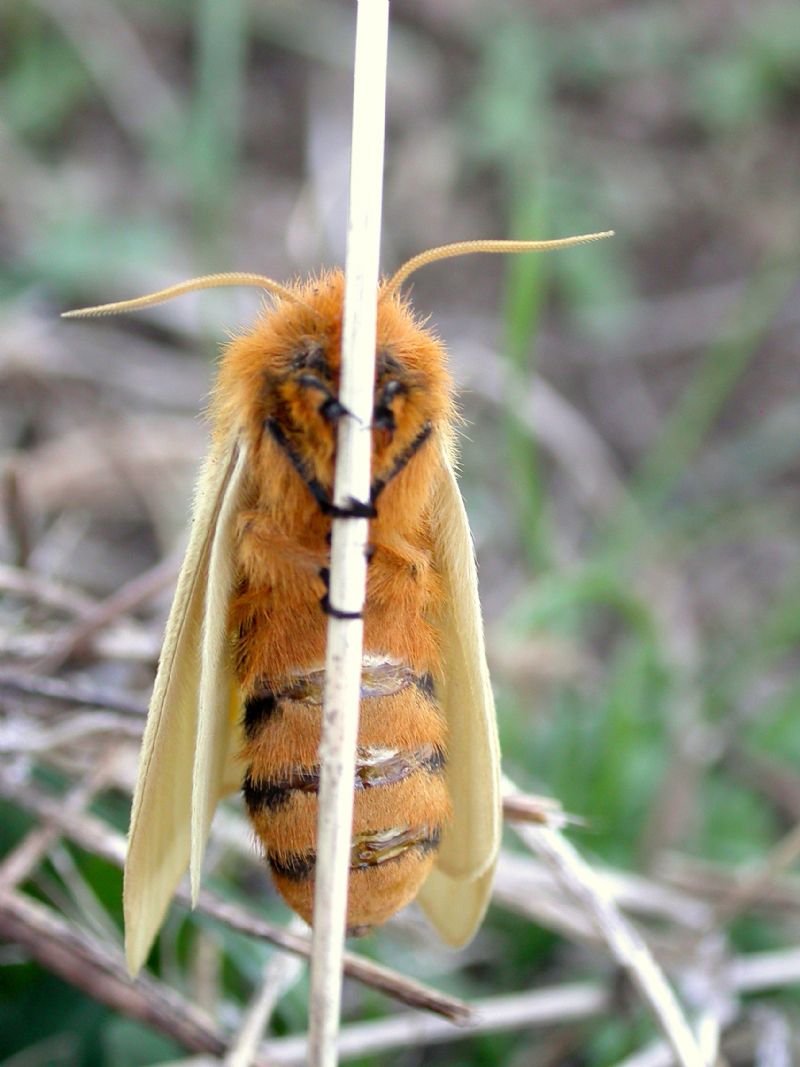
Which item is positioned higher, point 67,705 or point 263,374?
point 263,374

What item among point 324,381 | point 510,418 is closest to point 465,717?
point 324,381

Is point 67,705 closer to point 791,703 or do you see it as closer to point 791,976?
point 791,976

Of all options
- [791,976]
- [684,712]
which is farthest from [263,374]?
[684,712]

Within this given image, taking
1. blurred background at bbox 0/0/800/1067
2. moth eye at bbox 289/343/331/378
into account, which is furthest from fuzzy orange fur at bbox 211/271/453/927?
blurred background at bbox 0/0/800/1067

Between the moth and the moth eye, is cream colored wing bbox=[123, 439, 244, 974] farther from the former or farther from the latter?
the moth eye

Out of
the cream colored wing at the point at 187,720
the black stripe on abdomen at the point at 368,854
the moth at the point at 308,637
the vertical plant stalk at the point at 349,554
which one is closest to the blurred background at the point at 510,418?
the cream colored wing at the point at 187,720

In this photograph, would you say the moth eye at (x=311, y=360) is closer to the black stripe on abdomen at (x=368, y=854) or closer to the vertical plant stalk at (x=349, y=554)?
the vertical plant stalk at (x=349, y=554)

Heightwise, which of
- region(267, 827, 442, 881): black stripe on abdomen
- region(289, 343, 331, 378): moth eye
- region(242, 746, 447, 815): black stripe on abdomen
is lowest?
region(267, 827, 442, 881): black stripe on abdomen
